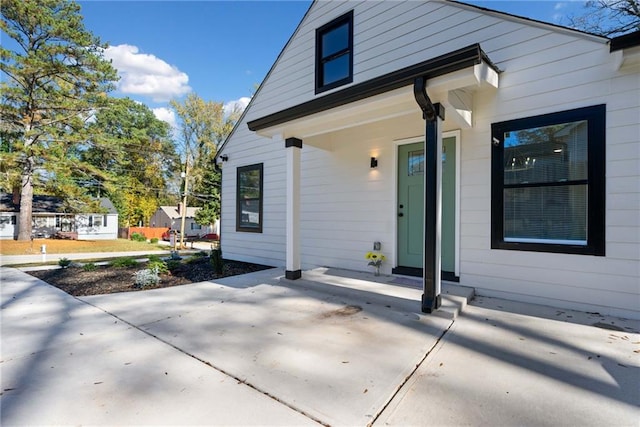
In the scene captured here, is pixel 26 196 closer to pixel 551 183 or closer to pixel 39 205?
pixel 39 205

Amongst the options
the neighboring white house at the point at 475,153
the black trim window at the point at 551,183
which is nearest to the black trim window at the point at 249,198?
the neighboring white house at the point at 475,153

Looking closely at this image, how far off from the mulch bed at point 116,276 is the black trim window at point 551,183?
454 centimetres

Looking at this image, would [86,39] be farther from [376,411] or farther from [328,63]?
[376,411]

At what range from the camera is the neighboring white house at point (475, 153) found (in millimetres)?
3121

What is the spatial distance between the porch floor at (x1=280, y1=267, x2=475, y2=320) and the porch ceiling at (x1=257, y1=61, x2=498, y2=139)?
2.14m

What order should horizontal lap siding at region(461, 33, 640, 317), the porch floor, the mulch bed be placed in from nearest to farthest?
horizontal lap siding at region(461, 33, 640, 317) → the porch floor → the mulch bed

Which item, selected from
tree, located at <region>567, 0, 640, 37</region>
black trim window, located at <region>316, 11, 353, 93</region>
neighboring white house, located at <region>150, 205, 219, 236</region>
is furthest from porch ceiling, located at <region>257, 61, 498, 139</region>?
neighboring white house, located at <region>150, 205, 219, 236</region>

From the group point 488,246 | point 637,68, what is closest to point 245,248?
point 488,246

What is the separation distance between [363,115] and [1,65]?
1665 cm

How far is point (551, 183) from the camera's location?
3.50m

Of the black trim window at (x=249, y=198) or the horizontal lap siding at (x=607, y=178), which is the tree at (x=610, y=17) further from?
the black trim window at (x=249, y=198)

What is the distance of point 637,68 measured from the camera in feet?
10.0

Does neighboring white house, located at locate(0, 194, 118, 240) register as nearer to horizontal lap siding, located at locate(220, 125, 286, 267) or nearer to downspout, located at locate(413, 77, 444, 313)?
horizontal lap siding, located at locate(220, 125, 286, 267)

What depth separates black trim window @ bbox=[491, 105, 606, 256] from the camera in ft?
10.6
